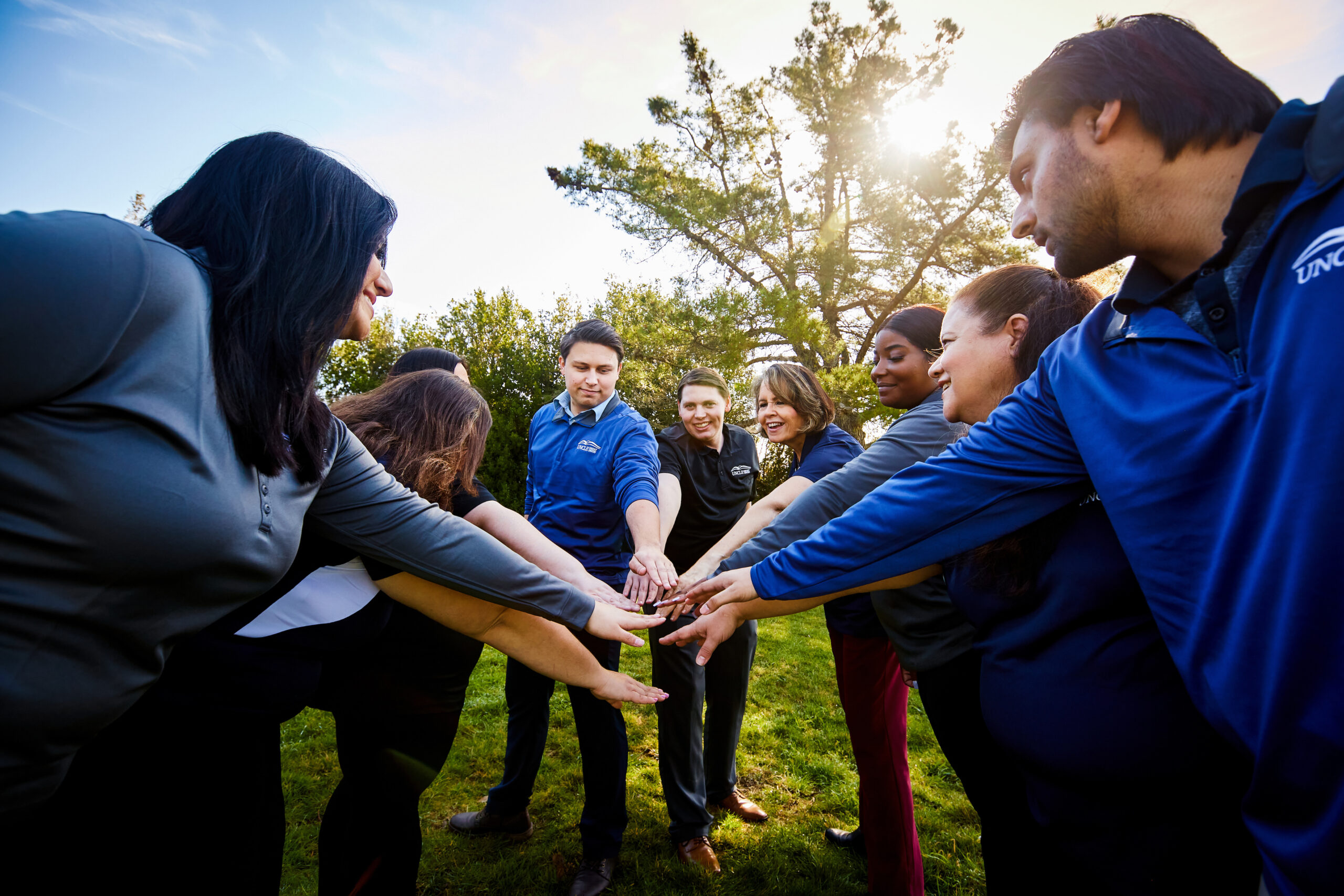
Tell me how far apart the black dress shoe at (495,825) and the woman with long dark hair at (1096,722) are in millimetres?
2884

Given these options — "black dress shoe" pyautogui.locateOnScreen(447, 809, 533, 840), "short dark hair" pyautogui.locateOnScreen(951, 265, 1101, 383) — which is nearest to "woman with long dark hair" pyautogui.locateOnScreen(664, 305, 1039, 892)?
"short dark hair" pyautogui.locateOnScreen(951, 265, 1101, 383)

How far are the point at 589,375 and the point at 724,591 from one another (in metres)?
1.93

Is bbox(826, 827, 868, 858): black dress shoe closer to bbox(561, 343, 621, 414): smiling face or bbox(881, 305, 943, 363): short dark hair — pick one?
bbox(881, 305, 943, 363): short dark hair

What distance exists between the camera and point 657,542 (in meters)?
3.47

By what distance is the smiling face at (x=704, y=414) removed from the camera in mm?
4430

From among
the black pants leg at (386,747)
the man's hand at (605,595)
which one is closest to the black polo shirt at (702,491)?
the man's hand at (605,595)

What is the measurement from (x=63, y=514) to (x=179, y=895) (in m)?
1.12

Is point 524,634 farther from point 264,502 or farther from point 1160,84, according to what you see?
point 1160,84

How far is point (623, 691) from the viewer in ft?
8.20

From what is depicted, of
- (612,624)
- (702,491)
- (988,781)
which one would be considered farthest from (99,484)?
(702,491)

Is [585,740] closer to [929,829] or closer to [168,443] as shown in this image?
[929,829]

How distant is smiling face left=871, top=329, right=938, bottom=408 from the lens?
295 centimetres

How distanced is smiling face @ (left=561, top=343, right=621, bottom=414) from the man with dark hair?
8.03ft

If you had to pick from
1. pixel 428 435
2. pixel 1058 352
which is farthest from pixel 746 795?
pixel 1058 352
